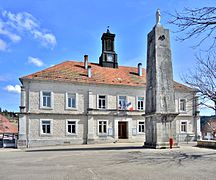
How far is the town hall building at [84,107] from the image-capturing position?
2806 centimetres

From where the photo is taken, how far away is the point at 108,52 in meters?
36.0

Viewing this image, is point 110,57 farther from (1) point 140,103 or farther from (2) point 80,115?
(2) point 80,115

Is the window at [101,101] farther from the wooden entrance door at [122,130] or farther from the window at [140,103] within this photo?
the window at [140,103]

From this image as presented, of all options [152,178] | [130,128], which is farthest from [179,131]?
[152,178]

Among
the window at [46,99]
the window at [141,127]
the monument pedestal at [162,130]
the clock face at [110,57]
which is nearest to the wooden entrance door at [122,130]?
the window at [141,127]

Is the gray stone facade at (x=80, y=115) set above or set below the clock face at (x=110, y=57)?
below

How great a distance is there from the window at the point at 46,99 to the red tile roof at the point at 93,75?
1.54 metres

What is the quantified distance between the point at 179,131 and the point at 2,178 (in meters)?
27.7

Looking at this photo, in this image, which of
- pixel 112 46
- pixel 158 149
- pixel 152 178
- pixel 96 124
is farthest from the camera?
pixel 112 46

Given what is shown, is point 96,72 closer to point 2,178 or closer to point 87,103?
point 87,103

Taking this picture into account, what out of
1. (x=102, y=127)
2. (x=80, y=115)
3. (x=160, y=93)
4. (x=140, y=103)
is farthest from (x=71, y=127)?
(x=160, y=93)

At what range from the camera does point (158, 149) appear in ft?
64.5

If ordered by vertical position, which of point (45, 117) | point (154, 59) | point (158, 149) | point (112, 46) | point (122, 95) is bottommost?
point (158, 149)

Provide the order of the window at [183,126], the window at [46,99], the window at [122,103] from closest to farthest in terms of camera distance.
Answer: the window at [46,99], the window at [122,103], the window at [183,126]
